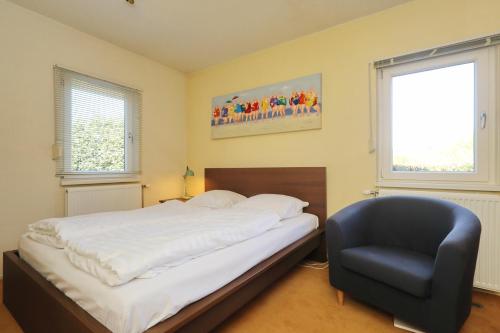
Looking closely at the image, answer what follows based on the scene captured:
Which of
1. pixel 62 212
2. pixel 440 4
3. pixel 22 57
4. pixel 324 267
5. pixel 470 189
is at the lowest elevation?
pixel 324 267

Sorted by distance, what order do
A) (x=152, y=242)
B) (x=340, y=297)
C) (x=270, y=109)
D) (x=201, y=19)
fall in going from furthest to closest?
(x=270, y=109) < (x=201, y=19) < (x=340, y=297) < (x=152, y=242)

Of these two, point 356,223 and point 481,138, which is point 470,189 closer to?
point 481,138

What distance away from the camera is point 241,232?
5.59 ft

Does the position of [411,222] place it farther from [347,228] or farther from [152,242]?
[152,242]

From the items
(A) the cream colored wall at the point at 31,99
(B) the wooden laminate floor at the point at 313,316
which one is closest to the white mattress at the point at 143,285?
(B) the wooden laminate floor at the point at 313,316

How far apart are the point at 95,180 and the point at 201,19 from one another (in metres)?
2.11

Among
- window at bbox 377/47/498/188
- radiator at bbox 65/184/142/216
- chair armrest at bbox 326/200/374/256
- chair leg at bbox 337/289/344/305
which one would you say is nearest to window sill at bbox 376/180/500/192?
window at bbox 377/47/498/188

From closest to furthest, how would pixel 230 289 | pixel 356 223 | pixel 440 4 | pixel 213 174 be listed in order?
pixel 230 289
pixel 356 223
pixel 440 4
pixel 213 174

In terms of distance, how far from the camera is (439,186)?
2.10 metres

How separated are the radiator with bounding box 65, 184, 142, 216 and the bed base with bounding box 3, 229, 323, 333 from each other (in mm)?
885

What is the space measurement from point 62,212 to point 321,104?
2999 millimetres

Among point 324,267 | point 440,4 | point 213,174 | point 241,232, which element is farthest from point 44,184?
point 440,4

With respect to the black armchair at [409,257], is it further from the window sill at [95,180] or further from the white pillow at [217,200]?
the window sill at [95,180]

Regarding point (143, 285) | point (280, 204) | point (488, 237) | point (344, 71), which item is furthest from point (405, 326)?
point (344, 71)
